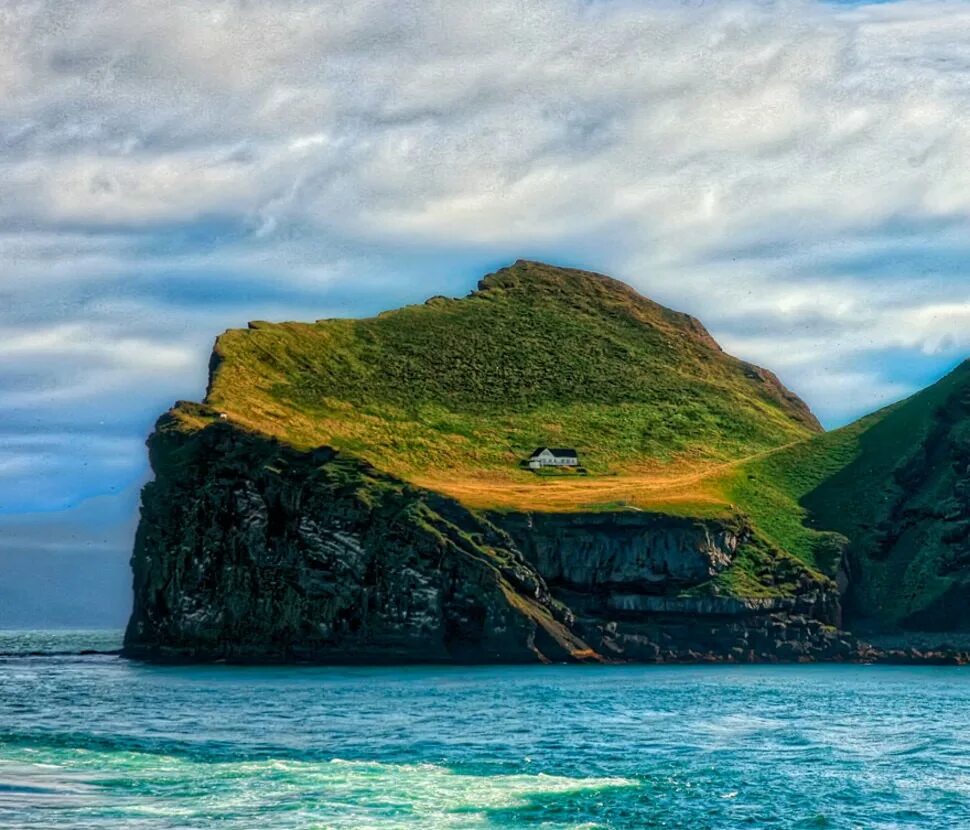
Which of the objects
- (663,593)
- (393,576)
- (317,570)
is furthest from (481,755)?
(663,593)

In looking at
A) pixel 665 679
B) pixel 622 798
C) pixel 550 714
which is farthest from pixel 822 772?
pixel 665 679

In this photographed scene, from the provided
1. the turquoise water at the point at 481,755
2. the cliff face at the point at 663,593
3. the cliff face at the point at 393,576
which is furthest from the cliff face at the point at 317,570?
the turquoise water at the point at 481,755

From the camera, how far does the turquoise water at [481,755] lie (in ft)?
187

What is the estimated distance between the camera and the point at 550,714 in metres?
98.1

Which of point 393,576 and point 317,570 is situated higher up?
point 317,570

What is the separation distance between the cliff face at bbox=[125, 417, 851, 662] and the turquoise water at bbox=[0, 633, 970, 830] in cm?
3940

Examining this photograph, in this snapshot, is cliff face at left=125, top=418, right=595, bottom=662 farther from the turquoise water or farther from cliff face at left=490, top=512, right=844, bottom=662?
the turquoise water

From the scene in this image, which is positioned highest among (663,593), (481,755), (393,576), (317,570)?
(317,570)

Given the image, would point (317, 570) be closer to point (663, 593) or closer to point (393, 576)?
point (393, 576)

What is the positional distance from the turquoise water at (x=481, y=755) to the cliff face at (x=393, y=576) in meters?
39.4

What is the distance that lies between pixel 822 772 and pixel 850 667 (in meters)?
101

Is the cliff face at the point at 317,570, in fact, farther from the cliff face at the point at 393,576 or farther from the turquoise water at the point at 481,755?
the turquoise water at the point at 481,755

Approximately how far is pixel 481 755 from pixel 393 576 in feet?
311

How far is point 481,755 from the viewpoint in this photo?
74625 millimetres
